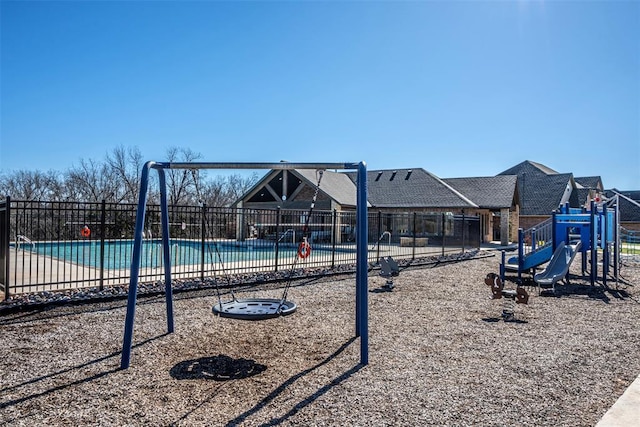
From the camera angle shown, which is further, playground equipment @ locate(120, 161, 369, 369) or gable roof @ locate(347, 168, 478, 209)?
gable roof @ locate(347, 168, 478, 209)

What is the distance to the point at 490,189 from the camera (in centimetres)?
2786

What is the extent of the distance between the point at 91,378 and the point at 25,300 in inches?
163

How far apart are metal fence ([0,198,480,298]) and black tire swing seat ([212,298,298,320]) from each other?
7.13 feet

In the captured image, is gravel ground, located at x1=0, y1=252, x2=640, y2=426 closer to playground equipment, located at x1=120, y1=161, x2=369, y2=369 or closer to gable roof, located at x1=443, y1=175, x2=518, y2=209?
playground equipment, located at x1=120, y1=161, x2=369, y2=369

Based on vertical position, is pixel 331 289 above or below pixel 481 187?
below

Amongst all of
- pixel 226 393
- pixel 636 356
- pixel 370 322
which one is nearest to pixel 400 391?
pixel 226 393

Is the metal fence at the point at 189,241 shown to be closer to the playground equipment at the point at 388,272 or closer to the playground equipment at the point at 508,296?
the playground equipment at the point at 388,272

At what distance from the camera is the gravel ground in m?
3.30

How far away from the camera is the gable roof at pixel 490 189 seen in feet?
85.8

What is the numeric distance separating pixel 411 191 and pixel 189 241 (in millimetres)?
21054

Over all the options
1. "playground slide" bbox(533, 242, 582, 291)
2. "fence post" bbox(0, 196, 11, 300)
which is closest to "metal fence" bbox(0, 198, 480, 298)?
"fence post" bbox(0, 196, 11, 300)

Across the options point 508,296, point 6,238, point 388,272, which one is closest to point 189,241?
point 6,238

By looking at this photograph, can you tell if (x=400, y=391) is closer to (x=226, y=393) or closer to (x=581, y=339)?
(x=226, y=393)

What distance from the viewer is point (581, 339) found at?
5.61m
